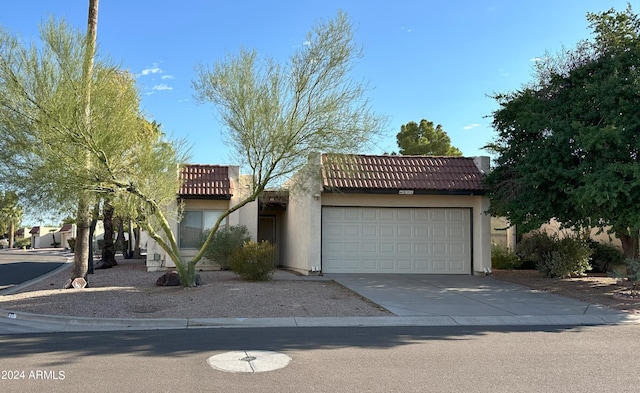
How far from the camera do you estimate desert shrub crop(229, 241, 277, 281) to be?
16.1m

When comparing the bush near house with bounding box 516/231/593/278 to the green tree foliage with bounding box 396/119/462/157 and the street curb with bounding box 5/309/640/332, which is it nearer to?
the street curb with bounding box 5/309/640/332

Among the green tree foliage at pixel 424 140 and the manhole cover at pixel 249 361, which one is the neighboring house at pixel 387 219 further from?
the green tree foliage at pixel 424 140

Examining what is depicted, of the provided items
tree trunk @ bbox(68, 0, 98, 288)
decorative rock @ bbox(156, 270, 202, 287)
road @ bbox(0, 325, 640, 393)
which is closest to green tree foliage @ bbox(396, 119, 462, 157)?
decorative rock @ bbox(156, 270, 202, 287)

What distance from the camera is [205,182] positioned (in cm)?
2030

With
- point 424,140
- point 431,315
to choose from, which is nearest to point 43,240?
point 424,140

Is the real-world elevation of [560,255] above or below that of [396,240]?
below

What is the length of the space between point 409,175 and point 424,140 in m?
19.2

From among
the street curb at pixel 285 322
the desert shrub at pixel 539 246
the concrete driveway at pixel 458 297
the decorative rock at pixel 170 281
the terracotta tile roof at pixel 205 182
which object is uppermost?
the terracotta tile roof at pixel 205 182

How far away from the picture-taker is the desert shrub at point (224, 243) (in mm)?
19312

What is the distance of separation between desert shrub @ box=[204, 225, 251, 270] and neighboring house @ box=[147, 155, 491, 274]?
1068 millimetres

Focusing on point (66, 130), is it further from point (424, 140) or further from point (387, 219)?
point (424, 140)

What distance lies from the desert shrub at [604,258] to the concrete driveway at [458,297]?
239 inches

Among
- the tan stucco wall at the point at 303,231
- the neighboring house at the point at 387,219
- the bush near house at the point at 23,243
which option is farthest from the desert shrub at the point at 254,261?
the bush near house at the point at 23,243

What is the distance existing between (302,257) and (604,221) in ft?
32.6
